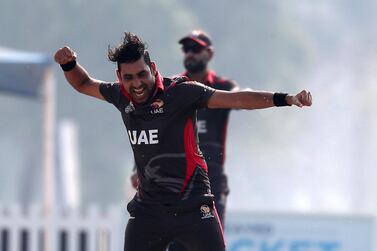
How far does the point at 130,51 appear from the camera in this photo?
737cm

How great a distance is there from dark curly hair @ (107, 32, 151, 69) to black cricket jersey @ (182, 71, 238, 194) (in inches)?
85.8

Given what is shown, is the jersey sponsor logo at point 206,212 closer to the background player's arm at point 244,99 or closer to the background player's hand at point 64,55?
the background player's arm at point 244,99

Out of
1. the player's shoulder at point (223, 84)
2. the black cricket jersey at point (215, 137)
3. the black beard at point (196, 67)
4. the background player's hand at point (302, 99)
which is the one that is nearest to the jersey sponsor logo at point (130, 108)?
the background player's hand at point (302, 99)

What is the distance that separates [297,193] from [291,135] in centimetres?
501

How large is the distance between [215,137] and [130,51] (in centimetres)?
237

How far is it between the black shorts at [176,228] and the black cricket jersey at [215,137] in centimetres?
199

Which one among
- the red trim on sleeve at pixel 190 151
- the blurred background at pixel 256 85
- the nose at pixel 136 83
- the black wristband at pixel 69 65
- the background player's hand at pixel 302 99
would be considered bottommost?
the red trim on sleeve at pixel 190 151

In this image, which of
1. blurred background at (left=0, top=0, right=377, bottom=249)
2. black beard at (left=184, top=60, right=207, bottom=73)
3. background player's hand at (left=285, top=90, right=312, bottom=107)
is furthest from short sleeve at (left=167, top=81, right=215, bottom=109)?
blurred background at (left=0, top=0, right=377, bottom=249)

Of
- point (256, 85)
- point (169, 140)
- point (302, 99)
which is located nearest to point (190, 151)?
point (169, 140)

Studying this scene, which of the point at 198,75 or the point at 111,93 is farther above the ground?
the point at 198,75

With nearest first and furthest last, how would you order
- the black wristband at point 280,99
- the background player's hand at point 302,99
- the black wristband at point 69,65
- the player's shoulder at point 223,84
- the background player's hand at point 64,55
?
the background player's hand at point 302,99, the black wristband at point 280,99, the background player's hand at point 64,55, the black wristband at point 69,65, the player's shoulder at point 223,84

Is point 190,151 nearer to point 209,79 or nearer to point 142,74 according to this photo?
point 142,74

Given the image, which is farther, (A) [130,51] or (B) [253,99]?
(A) [130,51]

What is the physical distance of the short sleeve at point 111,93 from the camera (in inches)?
301
